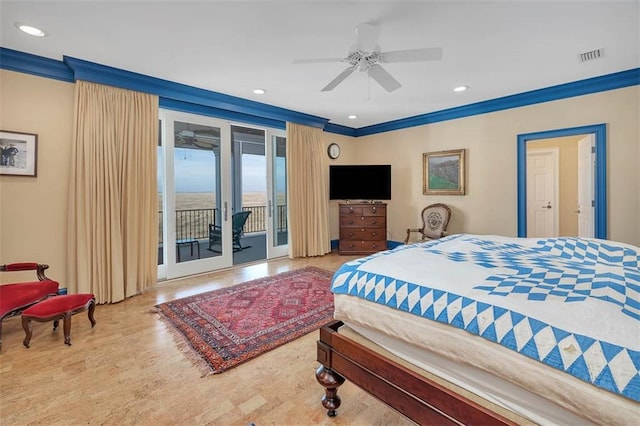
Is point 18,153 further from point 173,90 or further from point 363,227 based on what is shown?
point 363,227

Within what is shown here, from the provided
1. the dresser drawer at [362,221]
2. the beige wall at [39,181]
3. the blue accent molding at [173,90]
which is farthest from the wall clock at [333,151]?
the beige wall at [39,181]

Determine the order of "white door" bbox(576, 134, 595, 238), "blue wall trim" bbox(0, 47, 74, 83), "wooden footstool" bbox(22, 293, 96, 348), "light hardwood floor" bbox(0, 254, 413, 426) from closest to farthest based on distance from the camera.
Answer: "light hardwood floor" bbox(0, 254, 413, 426), "wooden footstool" bbox(22, 293, 96, 348), "blue wall trim" bbox(0, 47, 74, 83), "white door" bbox(576, 134, 595, 238)

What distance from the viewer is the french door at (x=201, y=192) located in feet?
13.1

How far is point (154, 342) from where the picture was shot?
2.39m

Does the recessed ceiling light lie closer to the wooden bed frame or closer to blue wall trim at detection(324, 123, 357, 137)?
the wooden bed frame

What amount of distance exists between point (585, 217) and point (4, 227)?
6.89m

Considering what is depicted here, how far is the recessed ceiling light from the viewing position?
2.37m

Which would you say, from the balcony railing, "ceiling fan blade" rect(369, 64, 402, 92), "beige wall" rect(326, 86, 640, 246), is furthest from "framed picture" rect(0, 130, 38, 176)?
"beige wall" rect(326, 86, 640, 246)

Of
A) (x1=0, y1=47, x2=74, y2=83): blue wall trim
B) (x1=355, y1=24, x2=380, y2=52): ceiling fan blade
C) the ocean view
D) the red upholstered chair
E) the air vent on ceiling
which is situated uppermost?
the air vent on ceiling

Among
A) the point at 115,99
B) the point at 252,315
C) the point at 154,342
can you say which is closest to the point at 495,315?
the point at 252,315

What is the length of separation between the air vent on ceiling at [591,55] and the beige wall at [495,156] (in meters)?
0.91

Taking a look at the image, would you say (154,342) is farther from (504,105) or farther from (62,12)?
(504,105)

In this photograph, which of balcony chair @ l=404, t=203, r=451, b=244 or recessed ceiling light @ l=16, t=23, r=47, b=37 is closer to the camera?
recessed ceiling light @ l=16, t=23, r=47, b=37

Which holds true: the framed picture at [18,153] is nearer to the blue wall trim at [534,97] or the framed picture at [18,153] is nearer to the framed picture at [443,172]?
the blue wall trim at [534,97]
